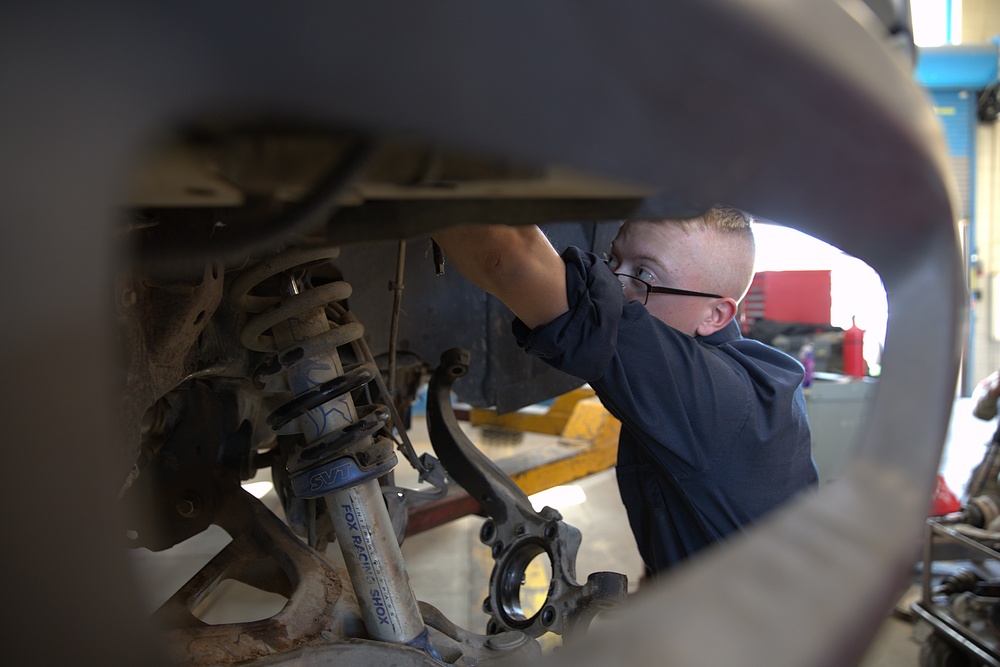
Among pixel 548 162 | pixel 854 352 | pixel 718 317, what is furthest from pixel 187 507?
pixel 854 352

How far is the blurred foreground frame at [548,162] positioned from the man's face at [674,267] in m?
0.81

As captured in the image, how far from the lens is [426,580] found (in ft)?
9.84

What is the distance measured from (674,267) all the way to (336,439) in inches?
27.6

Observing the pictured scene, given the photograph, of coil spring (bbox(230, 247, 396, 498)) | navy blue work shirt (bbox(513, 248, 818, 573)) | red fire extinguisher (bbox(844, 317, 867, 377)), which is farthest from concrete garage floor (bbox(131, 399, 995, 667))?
red fire extinguisher (bbox(844, 317, 867, 377))

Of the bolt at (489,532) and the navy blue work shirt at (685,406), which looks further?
the bolt at (489,532)

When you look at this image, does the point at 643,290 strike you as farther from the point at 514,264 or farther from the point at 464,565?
the point at 464,565

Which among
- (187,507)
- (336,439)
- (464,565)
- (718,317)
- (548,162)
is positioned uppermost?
(548,162)

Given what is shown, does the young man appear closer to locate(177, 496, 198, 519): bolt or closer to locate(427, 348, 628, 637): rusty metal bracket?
locate(427, 348, 628, 637): rusty metal bracket

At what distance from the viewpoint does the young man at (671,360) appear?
0.99 meters

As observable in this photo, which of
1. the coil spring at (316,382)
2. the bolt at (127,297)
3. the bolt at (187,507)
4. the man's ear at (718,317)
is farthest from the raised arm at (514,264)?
the bolt at (187,507)

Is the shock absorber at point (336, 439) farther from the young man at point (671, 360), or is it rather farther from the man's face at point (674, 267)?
the man's face at point (674, 267)

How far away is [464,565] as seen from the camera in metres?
3.17

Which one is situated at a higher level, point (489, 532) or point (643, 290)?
point (643, 290)

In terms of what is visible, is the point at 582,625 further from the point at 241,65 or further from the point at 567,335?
the point at 241,65
